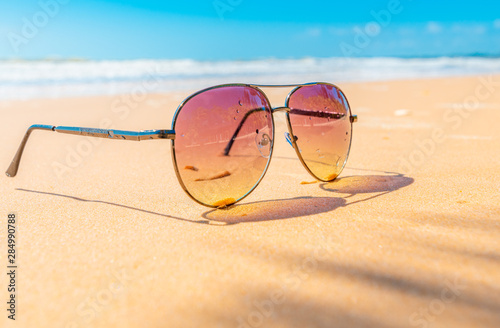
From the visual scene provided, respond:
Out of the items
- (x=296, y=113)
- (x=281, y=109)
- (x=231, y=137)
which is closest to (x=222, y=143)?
(x=231, y=137)

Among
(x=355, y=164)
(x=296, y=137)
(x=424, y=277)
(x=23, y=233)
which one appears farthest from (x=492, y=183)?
(x=23, y=233)

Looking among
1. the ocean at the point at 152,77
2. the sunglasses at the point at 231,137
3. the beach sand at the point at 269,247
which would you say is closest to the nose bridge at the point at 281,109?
the sunglasses at the point at 231,137

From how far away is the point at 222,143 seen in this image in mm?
1521

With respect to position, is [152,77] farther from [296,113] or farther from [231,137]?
[231,137]

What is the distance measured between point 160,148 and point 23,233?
1.50 meters

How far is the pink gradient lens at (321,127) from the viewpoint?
184cm

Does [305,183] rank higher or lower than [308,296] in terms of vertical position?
higher

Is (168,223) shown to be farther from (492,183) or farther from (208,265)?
(492,183)

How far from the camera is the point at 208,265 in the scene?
1.09 metres

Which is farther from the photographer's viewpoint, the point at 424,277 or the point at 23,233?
the point at 23,233

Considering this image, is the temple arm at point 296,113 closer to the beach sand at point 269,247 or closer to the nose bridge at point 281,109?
the nose bridge at point 281,109

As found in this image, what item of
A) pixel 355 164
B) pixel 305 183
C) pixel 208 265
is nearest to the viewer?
pixel 208 265

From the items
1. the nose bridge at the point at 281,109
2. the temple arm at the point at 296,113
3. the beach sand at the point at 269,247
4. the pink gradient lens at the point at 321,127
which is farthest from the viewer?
the pink gradient lens at the point at 321,127

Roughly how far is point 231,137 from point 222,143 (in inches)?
1.9
